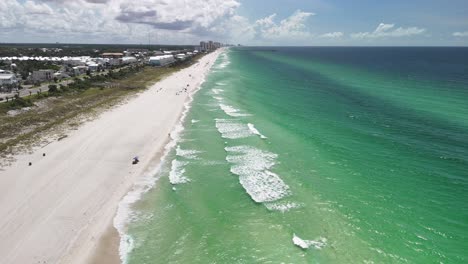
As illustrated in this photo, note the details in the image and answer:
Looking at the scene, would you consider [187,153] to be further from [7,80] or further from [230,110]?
[7,80]

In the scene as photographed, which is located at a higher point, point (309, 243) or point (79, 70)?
point (79, 70)

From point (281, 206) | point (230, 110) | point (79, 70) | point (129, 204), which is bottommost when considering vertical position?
point (129, 204)

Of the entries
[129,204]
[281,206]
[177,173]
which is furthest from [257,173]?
[129,204]

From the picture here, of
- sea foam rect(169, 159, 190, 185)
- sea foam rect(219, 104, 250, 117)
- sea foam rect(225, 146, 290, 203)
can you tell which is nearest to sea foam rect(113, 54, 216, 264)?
sea foam rect(169, 159, 190, 185)

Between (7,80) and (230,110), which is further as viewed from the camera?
(7,80)

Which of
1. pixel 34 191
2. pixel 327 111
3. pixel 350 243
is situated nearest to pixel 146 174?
pixel 34 191

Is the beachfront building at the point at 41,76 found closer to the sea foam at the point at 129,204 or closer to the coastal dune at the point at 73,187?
the coastal dune at the point at 73,187

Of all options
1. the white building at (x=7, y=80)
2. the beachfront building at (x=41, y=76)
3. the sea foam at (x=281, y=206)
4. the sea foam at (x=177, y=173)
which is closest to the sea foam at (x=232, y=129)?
the sea foam at (x=177, y=173)
